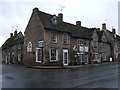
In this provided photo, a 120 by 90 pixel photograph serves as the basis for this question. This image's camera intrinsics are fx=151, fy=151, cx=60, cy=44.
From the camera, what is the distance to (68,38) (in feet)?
91.8

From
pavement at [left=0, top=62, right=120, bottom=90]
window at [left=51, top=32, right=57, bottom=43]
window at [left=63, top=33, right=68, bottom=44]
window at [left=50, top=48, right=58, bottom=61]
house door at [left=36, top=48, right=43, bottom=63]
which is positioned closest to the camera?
pavement at [left=0, top=62, right=120, bottom=90]

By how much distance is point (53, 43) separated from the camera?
25312 millimetres

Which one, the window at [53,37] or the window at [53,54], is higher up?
the window at [53,37]

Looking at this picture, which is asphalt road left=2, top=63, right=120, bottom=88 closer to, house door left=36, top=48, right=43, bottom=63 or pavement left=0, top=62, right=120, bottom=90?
pavement left=0, top=62, right=120, bottom=90

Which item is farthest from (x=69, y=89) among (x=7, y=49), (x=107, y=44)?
(x=7, y=49)

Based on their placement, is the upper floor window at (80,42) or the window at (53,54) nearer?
the window at (53,54)

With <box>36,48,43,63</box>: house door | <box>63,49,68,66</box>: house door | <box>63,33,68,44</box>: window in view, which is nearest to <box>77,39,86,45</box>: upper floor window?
<box>63,33,68,44</box>: window

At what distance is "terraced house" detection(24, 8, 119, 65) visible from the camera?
2453 cm

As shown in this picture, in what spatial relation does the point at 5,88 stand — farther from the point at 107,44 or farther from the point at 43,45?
the point at 107,44

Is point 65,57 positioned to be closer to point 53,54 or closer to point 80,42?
point 53,54

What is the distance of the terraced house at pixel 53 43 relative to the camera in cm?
2453

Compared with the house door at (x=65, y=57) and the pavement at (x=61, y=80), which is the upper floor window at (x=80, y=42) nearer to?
the house door at (x=65, y=57)

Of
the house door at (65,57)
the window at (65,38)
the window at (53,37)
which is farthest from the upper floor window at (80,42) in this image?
the window at (53,37)

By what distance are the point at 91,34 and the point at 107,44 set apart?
1046 cm
